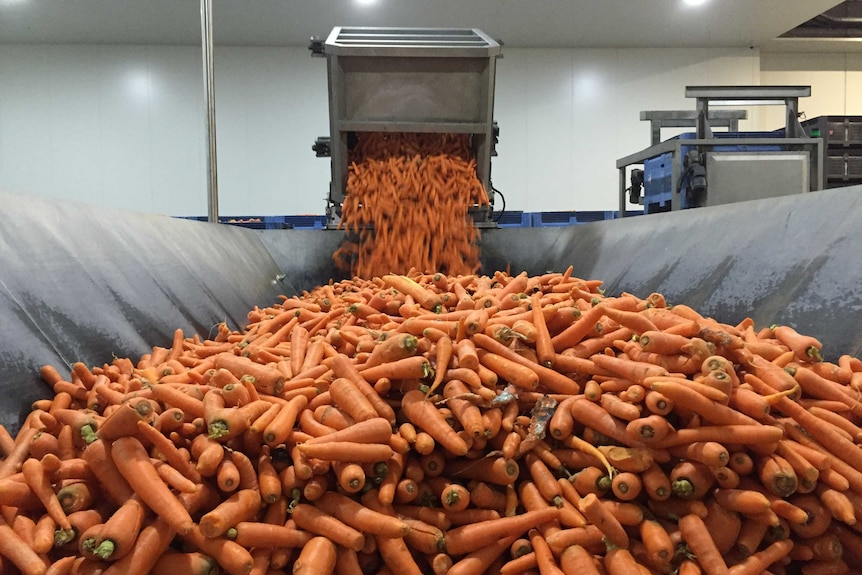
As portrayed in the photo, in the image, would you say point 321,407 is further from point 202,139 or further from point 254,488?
point 202,139

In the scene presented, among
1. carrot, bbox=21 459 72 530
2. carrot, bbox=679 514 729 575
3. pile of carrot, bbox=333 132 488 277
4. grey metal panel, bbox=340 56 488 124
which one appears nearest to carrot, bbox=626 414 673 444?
carrot, bbox=679 514 729 575

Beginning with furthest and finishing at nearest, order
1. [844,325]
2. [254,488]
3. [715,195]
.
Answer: [715,195], [844,325], [254,488]

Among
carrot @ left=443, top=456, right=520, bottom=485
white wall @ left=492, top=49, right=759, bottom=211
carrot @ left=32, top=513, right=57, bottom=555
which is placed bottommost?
carrot @ left=32, top=513, right=57, bottom=555

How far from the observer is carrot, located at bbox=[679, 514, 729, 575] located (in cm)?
85

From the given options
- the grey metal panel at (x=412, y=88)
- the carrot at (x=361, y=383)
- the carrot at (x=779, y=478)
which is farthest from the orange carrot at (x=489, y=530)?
the grey metal panel at (x=412, y=88)

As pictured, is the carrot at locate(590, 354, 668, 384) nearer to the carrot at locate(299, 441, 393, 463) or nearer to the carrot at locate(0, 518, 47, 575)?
the carrot at locate(299, 441, 393, 463)

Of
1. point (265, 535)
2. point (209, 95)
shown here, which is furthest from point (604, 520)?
point (209, 95)

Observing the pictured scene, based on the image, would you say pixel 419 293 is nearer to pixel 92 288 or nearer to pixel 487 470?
pixel 487 470

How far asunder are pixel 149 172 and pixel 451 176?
22.1ft

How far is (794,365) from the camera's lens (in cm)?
113

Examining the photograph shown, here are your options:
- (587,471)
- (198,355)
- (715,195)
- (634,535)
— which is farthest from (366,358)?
(715,195)

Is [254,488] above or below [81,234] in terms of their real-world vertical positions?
below

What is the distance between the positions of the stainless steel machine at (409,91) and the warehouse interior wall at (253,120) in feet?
17.3

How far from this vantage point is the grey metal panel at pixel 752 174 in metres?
4.48
